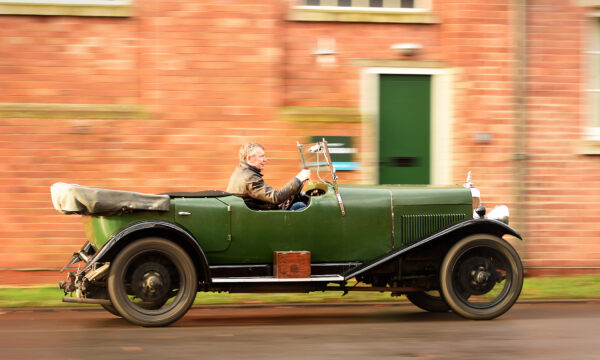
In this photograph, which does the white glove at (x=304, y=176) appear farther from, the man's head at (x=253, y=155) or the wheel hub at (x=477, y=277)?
the wheel hub at (x=477, y=277)

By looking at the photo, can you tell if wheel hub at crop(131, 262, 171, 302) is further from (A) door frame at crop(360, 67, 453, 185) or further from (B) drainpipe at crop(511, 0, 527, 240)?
(B) drainpipe at crop(511, 0, 527, 240)

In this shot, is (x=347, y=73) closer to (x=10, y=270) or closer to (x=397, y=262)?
(x=397, y=262)

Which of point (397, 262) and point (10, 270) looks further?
point (10, 270)

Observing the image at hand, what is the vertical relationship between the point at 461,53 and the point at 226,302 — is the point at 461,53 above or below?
above

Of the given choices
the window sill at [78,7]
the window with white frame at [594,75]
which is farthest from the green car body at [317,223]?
the window with white frame at [594,75]

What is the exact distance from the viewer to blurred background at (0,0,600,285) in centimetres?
1027

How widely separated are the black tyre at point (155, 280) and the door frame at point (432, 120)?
4461 millimetres

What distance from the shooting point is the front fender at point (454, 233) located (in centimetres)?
705

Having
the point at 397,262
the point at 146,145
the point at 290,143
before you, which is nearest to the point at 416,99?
the point at 290,143

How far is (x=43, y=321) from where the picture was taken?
7.33 metres

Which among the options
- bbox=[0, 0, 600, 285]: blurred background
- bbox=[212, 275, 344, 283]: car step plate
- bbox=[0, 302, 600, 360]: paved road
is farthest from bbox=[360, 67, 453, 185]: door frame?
bbox=[212, 275, 344, 283]: car step plate

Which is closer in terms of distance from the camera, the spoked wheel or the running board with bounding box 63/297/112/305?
the running board with bounding box 63/297/112/305

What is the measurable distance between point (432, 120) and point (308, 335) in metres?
5.46

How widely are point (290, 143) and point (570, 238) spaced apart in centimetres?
393
